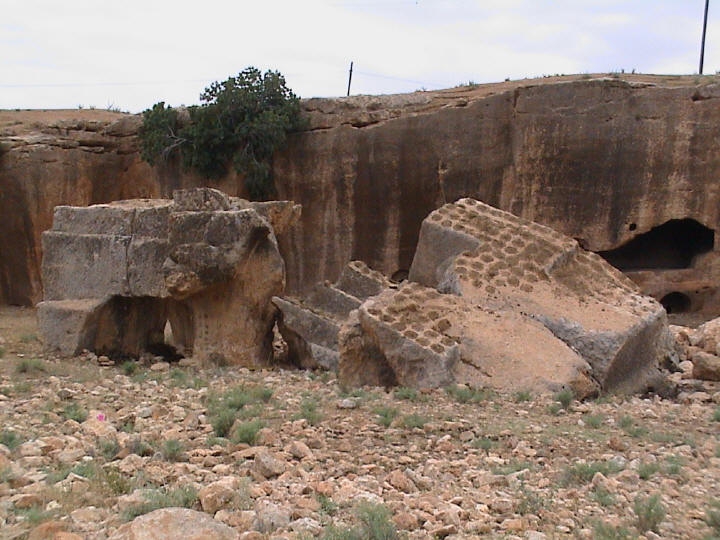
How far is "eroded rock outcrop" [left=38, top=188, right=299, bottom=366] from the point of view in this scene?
8.75 meters

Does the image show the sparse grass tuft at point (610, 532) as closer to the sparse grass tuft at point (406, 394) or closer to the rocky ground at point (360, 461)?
the rocky ground at point (360, 461)

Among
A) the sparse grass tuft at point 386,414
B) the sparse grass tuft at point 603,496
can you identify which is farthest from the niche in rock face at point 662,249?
the sparse grass tuft at point 603,496

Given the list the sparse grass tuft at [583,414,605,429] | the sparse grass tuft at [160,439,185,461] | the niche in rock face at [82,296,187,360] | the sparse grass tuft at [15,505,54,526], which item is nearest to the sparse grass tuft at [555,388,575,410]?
the sparse grass tuft at [583,414,605,429]

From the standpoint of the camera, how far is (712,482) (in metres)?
4.18

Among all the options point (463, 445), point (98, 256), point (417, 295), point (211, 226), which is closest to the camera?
point (463, 445)

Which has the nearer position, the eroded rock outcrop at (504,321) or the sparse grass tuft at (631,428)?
the sparse grass tuft at (631,428)

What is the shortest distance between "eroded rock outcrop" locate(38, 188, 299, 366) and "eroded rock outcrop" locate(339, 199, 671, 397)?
1.88m

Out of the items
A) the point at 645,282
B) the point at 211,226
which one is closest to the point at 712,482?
the point at 211,226

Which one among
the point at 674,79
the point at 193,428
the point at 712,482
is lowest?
the point at 193,428

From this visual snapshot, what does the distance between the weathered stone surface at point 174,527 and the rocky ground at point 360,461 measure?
125 millimetres

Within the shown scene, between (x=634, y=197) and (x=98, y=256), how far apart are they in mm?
7849

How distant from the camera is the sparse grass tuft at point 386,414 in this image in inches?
224

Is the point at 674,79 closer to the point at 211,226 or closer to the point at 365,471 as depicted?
the point at 211,226

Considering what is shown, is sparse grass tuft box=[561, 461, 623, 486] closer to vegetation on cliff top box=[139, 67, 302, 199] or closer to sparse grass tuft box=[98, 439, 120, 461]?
sparse grass tuft box=[98, 439, 120, 461]
